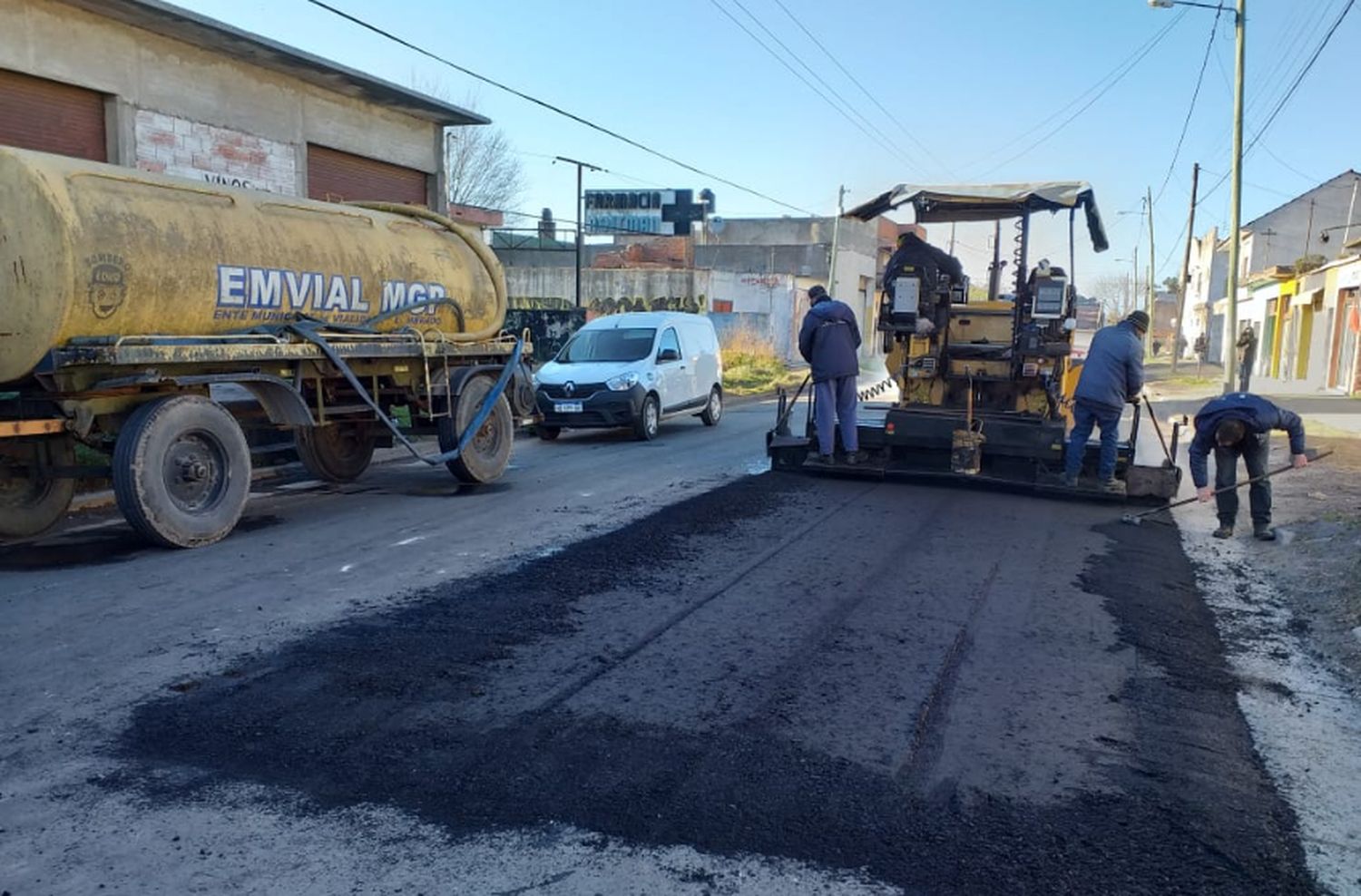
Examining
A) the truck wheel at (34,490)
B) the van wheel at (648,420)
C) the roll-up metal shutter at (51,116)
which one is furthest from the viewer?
the van wheel at (648,420)

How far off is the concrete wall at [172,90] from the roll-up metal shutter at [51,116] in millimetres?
166

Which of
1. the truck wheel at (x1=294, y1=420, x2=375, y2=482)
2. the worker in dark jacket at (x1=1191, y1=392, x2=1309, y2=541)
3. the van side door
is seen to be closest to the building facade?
the truck wheel at (x1=294, y1=420, x2=375, y2=482)

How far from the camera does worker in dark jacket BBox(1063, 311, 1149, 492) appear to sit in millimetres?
9758

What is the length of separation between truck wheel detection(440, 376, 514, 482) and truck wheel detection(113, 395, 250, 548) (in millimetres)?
2591

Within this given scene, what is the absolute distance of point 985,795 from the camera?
12.3ft

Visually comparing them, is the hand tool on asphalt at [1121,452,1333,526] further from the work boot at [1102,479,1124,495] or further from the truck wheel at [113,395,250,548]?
the truck wheel at [113,395,250,548]

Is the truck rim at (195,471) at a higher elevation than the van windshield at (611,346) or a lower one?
lower

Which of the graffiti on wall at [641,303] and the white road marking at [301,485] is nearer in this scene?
the white road marking at [301,485]

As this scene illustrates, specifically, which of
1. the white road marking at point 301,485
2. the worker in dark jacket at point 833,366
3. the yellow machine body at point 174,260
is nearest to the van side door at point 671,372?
the worker in dark jacket at point 833,366

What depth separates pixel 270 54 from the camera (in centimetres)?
1434

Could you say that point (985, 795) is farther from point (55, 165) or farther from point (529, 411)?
point (529, 411)

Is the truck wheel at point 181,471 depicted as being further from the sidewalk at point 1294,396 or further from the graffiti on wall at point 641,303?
the graffiti on wall at point 641,303

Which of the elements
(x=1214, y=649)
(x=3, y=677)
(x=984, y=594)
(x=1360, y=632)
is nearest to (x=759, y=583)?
(x=984, y=594)

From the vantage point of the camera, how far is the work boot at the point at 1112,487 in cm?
990
